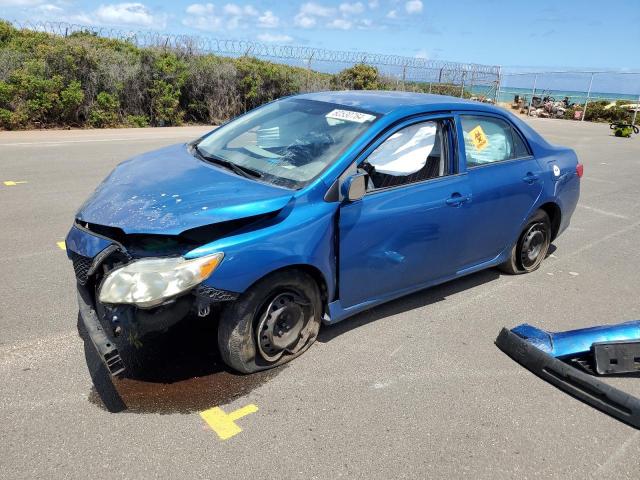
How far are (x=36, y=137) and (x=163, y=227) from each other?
11.7m

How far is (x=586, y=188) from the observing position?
10109 millimetres

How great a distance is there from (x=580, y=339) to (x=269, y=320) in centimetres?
214

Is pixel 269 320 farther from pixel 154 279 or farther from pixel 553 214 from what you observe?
pixel 553 214

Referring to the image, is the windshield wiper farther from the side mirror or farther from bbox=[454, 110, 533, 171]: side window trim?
bbox=[454, 110, 533, 171]: side window trim

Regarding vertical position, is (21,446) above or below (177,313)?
below

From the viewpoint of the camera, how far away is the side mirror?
328 centimetres

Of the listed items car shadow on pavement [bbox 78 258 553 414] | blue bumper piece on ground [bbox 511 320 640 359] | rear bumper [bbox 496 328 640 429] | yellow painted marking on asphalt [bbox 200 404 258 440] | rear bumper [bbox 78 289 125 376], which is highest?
rear bumper [bbox 78 289 125 376]

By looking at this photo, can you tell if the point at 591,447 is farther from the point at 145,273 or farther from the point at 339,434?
the point at 145,273

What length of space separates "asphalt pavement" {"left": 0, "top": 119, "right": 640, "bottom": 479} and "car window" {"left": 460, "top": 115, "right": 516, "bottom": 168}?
4.04 feet

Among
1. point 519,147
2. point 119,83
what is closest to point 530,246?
point 519,147

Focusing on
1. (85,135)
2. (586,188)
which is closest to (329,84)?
(85,135)

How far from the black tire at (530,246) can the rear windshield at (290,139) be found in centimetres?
223

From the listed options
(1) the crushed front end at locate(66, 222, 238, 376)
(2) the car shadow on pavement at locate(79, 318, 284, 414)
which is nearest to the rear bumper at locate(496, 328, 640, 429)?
(2) the car shadow on pavement at locate(79, 318, 284, 414)

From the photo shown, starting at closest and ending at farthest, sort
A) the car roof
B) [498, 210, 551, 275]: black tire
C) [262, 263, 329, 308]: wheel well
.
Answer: [262, 263, 329, 308]: wheel well < the car roof < [498, 210, 551, 275]: black tire
